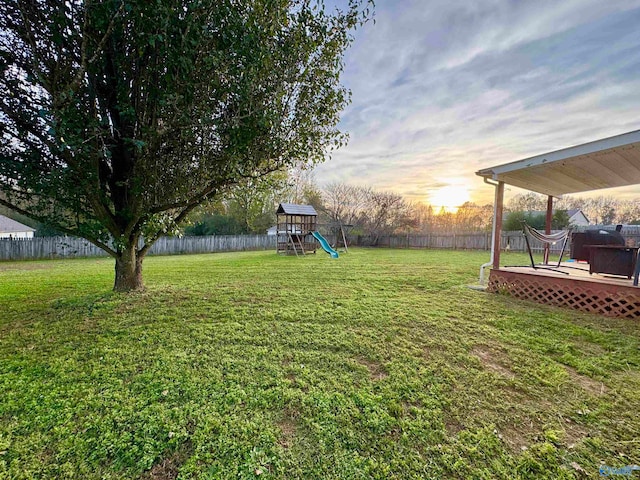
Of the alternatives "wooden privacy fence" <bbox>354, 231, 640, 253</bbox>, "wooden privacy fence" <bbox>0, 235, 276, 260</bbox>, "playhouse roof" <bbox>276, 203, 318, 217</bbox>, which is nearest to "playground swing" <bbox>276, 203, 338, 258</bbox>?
"playhouse roof" <bbox>276, 203, 318, 217</bbox>

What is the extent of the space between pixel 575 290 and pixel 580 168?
2.16 m

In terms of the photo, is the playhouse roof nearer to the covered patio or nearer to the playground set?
the playground set

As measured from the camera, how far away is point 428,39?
21.0ft

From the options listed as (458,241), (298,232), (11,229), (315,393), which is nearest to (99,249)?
(11,229)

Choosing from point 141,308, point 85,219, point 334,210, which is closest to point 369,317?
point 141,308

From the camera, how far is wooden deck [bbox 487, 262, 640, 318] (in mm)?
3805

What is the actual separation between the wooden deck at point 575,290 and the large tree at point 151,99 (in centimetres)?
433

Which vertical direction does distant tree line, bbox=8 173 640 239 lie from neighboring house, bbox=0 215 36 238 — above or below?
above

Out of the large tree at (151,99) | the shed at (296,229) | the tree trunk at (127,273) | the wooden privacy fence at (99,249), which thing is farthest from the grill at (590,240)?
the wooden privacy fence at (99,249)

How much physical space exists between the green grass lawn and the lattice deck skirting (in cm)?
31

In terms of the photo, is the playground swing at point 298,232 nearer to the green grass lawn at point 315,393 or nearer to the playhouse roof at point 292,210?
the playhouse roof at point 292,210

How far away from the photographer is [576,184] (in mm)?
6004

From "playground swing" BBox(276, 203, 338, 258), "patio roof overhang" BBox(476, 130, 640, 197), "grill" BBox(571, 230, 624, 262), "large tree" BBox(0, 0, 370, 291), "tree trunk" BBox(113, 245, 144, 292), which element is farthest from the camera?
"playground swing" BBox(276, 203, 338, 258)

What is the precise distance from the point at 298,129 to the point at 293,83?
0.62 m
